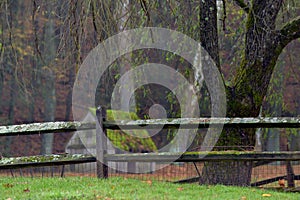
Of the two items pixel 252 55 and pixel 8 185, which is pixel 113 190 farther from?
pixel 252 55

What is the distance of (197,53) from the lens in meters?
10.1

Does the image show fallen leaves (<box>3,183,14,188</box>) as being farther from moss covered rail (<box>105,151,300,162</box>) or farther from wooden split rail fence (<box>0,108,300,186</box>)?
moss covered rail (<box>105,151,300,162</box>)

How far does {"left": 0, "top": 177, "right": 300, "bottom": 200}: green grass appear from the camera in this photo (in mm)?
6156

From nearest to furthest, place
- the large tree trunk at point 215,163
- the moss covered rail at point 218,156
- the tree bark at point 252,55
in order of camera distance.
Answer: the moss covered rail at point 218,156 → the large tree trunk at point 215,163 → the tree bark at point 252,55

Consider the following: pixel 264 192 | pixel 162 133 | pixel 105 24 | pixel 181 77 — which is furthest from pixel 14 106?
pixel 264 192

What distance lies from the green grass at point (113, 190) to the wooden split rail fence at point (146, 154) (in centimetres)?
30

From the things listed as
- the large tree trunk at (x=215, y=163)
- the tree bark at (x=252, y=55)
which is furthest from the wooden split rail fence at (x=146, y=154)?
the tree bark at (x=252, y=55)

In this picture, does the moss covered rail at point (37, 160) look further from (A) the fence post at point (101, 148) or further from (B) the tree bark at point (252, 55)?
(B) the tree bark at point (252, 55)

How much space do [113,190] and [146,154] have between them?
119 centimetres

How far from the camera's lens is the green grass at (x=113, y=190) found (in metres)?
6.16

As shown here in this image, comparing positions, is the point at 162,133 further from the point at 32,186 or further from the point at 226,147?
the point at 32,186

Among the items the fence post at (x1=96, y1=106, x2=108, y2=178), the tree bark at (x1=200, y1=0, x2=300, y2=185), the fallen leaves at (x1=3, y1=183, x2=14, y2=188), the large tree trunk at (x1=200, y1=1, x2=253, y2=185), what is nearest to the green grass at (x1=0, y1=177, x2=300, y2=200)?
the fallen leaves at (x1=3, y1=183, x2=14, y2=188)

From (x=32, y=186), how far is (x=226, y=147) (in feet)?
10.7

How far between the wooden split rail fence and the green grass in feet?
0.99
